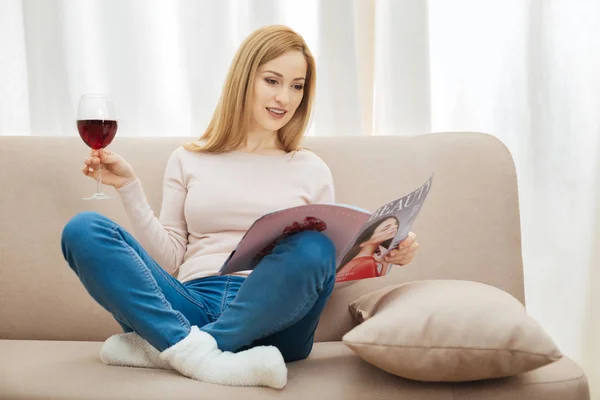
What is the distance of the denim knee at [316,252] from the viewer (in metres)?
1.21

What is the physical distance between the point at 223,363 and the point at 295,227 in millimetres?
281

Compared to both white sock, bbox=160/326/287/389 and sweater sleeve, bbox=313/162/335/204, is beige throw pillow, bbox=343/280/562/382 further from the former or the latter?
sweater sleeve, bbox=313/162/335/204

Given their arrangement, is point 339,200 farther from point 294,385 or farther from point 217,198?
point 294,385

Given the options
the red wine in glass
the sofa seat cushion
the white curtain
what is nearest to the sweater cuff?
the red wine in glass

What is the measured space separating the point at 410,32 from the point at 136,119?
35.7 inches

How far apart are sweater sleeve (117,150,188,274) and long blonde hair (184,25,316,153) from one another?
0.10m

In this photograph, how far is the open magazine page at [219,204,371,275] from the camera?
1.21 metres

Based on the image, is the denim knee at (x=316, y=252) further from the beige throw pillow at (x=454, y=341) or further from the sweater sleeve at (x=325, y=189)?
the sweater sleeve at (x=325, y=189)

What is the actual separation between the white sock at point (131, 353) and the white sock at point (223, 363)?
7 cm

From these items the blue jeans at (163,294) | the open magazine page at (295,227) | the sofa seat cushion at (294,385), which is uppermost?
the open magazine page at (295,227)

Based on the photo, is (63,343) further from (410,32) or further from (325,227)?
(410,32)

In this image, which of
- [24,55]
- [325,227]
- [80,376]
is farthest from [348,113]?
[80,376]

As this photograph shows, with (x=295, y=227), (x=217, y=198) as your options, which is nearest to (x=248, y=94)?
(x=217, y=198)

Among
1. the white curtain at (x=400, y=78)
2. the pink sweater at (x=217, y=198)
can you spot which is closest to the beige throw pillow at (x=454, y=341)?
the pink sweater at (x=217, y=198)
